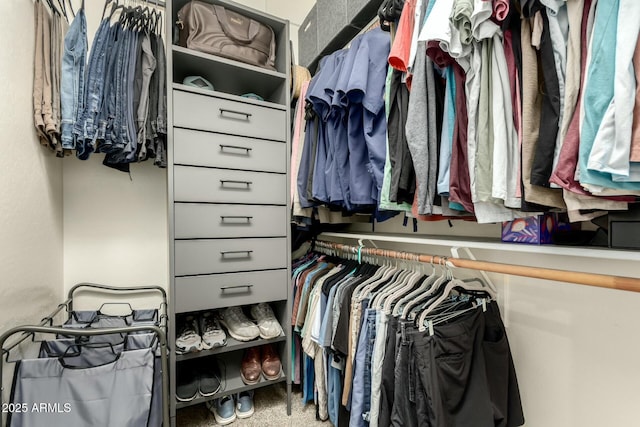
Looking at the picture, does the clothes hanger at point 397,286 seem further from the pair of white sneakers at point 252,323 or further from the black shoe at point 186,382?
the black shoe at point 186,382

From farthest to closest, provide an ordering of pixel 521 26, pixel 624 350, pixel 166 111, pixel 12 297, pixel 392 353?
pixel 166 111 → pixel 12 297 → pixel 392 353 → pixel 624 350 → pixel 521 26

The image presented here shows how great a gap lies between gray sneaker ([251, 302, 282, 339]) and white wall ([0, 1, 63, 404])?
0.94 m

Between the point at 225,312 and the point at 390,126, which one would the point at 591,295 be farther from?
the point at 225,312

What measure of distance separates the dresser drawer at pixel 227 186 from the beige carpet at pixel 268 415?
3.67ft

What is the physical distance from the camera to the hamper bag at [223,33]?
1.36 m

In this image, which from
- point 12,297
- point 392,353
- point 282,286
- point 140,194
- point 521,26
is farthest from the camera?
point 140,194

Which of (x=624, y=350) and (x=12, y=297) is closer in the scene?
(x=624, y=350)

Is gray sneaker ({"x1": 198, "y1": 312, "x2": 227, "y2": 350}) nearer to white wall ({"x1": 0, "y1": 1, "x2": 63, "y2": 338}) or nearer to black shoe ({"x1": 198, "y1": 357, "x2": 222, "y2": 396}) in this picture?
black shoe ({"x1": 198, "y1": 357, "x2": 222, "y2": 396})

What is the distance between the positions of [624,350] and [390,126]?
0.91 meters

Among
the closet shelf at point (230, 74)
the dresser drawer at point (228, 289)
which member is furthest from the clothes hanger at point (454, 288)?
the closet shelf at point (230, 74)

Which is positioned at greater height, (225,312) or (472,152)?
(472,152)

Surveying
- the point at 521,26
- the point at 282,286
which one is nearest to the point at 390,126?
the point at 521,26

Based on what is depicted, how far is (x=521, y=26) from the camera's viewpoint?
25.3 inches

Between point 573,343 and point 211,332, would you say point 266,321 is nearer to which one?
point 211,332
